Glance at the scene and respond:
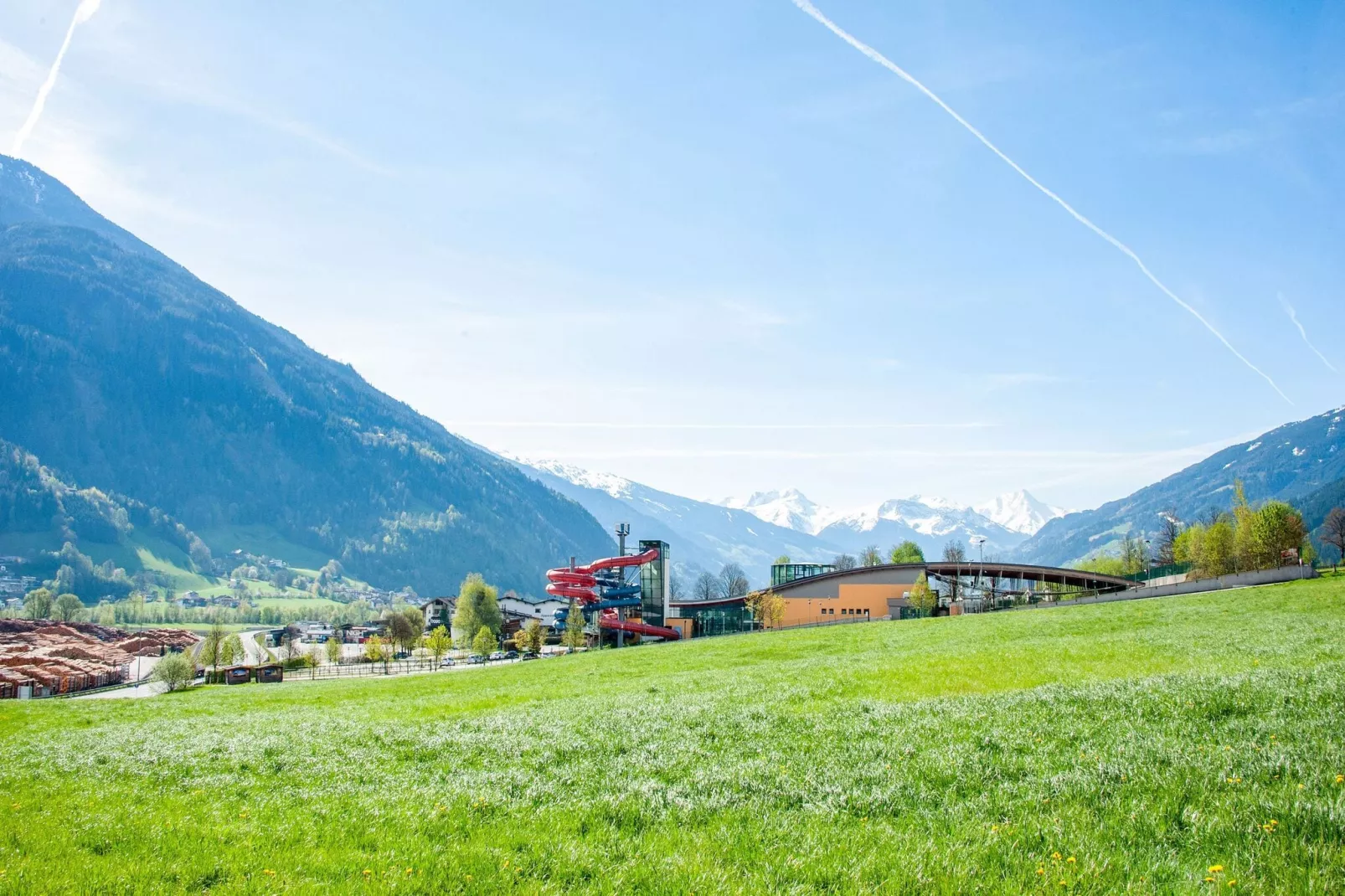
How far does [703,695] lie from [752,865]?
1594cm

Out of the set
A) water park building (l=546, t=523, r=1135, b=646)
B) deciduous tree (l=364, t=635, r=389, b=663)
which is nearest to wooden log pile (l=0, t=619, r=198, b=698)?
deciduous tree (l=364, t=635, r=389, b=663)

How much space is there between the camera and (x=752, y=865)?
9.93 metres

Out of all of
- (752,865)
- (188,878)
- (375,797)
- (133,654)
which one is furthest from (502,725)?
(133,654)

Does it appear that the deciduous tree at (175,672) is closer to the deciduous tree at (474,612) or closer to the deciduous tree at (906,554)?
the deciduous tree at (474,612)

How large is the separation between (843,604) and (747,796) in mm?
108201

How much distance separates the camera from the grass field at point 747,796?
957 centimetres

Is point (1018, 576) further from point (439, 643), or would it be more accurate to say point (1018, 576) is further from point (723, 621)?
point (439, 643)

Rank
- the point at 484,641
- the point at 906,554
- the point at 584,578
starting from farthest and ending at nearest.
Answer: the point at 906,554 → the point at 584,578 → the point at 484,641

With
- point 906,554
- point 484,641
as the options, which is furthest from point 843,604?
point 906,554

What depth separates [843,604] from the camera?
117 meters

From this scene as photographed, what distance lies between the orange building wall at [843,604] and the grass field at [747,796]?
9257 cm

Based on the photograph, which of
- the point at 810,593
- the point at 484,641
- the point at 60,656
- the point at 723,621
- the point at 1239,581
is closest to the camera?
the point at 1239,581

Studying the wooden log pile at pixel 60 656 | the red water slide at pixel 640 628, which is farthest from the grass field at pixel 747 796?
the red water slide at pixel 640 628

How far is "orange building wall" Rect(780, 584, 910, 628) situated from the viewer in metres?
115
